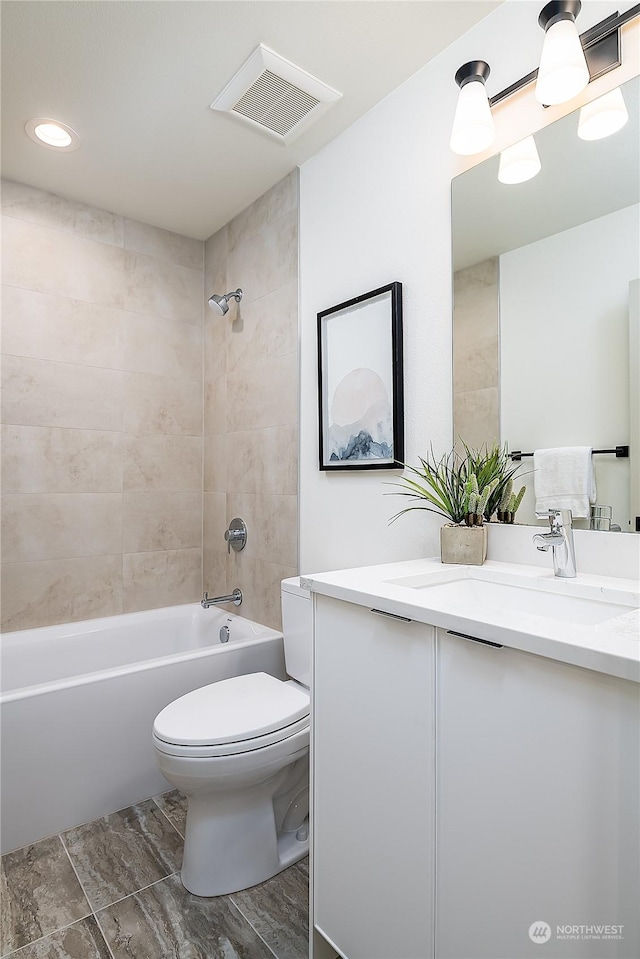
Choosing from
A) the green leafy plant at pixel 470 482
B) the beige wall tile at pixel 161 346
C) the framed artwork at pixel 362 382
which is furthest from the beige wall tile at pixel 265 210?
the green leafy plant at pixel 470 482

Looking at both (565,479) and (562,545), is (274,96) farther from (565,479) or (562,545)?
(562,545)

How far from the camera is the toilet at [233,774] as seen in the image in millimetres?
1451

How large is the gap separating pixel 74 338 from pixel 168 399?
528mm

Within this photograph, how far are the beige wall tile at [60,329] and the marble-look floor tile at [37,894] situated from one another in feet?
6.25

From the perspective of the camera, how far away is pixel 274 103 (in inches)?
72.5

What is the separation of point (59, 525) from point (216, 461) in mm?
801

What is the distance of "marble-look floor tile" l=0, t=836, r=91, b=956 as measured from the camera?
1.38 m

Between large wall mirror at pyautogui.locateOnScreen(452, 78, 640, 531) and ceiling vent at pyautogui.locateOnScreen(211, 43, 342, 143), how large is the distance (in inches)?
25.1

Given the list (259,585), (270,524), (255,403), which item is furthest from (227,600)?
(255,403)

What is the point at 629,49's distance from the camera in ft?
3.99

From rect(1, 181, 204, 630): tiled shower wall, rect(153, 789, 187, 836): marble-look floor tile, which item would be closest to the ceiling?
rect(1, 181, 204, 630): tiled shower wall

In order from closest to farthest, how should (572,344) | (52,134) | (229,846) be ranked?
(572,344) < (229,846) < (52,134)

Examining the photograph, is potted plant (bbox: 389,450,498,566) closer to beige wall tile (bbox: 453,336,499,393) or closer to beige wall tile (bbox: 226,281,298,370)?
beige wall tile (bbox: 453,336,499,393)

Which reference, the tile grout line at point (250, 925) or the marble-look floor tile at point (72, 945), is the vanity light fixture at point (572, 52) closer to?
the tile grout line at point (250, 925)
